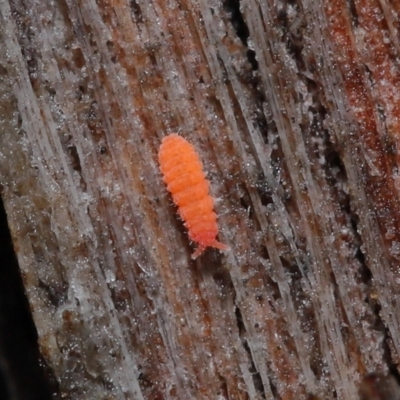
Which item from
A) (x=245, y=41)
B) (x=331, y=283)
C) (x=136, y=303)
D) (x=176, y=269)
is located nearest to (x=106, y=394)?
(x=136, y=303)

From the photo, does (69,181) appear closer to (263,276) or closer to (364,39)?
(263,276)

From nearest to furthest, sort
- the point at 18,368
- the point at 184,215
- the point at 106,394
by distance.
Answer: the point at 184,215, the point at 106,394, the point at 18,368

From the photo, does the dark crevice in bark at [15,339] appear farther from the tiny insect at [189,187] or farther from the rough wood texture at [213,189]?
the tiny insect at [189,187]

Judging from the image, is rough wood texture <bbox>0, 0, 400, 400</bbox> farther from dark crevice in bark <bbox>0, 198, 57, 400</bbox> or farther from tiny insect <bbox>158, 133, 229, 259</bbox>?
dark crevice in bark <bbox>0, 198, 57, 400</bbox>

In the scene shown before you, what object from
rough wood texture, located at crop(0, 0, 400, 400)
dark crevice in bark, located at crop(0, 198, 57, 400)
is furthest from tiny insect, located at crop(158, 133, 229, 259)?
dark crevice in bark, located at crop(0, 198, 57, 400)

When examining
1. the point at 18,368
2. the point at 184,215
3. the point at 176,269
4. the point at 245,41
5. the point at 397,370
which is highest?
the point at 245,41

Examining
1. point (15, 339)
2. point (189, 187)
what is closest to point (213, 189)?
point (189, 187)
